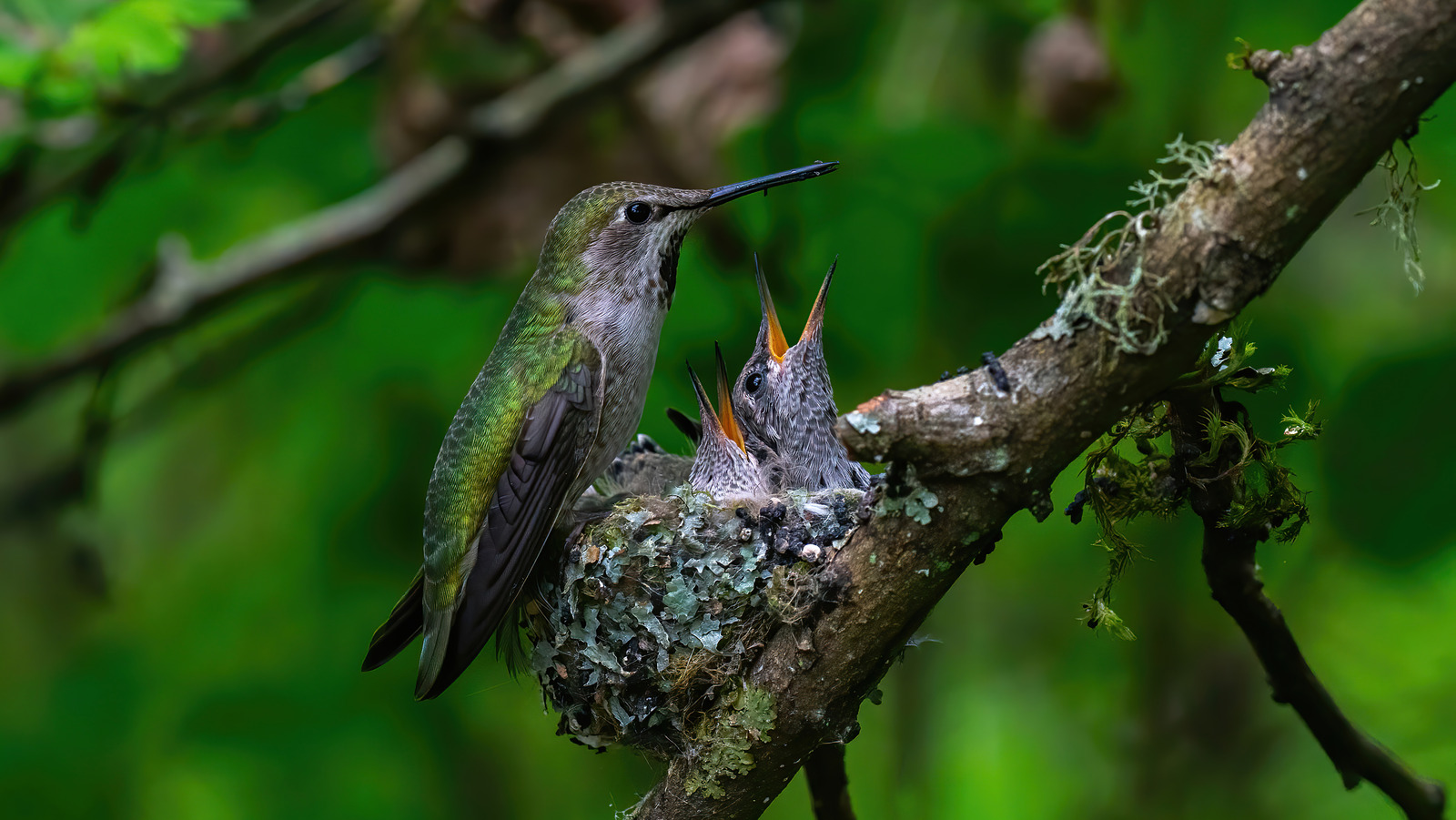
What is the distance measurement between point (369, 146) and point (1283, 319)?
3.20 metres

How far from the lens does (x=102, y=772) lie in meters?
3.65

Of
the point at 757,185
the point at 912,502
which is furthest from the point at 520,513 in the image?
the point at 912,502

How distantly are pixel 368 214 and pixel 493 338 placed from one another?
24.9 inches

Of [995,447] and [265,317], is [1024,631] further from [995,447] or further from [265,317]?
[265,317]

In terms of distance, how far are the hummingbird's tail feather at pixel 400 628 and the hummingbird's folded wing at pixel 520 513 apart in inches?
7.0

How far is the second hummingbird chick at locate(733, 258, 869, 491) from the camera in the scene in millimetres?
2486

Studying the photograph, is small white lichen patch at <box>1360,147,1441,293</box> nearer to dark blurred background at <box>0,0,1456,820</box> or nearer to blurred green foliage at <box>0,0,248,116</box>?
dark blurred background at <box>0,0,1456,820</box>

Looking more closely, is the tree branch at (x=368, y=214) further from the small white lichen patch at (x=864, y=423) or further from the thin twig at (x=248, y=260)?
the small white lichen patch at (x=864, y=423)

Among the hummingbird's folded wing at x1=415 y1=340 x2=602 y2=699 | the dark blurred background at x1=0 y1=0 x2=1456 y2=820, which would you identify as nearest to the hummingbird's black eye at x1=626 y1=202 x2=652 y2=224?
the hummingbird's folded wing at x1=415 y1=340 x2=602 y2=699

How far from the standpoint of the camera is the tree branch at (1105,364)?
36.0 inches

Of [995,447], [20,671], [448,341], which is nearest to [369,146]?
[448,341]

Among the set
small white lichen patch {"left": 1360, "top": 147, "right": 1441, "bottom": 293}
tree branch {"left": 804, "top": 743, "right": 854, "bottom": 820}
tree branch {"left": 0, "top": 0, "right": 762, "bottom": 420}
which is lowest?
tree branch {"left": 804, "top": 743, "right": 854, "bottom": 820}

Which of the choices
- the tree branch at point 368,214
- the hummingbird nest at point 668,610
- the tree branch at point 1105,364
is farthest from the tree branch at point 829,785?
the tree branch at point 368,214

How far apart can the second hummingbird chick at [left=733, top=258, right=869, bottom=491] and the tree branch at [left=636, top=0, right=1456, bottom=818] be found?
108 cm
